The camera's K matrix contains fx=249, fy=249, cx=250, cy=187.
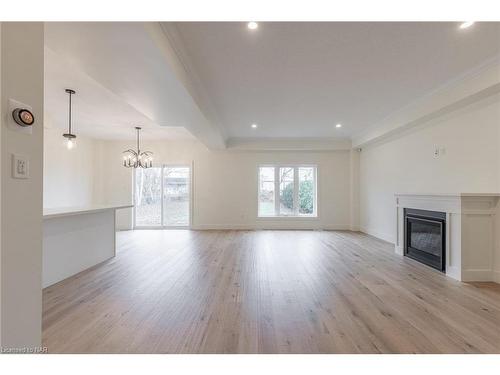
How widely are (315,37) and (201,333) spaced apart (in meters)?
2.96

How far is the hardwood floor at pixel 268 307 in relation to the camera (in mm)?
1908

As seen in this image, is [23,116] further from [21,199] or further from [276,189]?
[276,189]

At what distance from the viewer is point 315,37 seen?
2533 millimetres

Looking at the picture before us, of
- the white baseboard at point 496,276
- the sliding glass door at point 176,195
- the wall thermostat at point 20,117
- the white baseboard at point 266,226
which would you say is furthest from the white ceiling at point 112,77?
the white baseboard at point 496,276

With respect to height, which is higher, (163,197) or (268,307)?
(163,197)

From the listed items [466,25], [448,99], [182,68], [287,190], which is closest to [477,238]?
[448,99]

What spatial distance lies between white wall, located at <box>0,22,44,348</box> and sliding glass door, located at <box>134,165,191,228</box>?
6.56 metres

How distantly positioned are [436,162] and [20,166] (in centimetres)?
547

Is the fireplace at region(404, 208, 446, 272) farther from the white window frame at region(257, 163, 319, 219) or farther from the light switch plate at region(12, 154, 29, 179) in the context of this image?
the light switch plate at region(12, 154, 29, 179)

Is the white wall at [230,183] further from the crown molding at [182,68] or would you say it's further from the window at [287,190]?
the crown molding at [182,68]

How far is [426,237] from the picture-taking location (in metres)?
4.01

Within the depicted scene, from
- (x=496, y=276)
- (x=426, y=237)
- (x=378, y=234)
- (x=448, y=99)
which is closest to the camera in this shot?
(x=496, y=276)

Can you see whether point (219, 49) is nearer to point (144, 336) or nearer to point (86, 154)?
point (144, 336)

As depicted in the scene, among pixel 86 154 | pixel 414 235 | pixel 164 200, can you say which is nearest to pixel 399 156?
pixel 414 235
